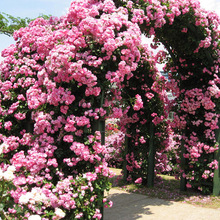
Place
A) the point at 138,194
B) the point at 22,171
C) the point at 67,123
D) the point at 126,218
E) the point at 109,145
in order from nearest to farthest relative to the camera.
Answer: the point at 67,123 → the point at 22,171 → the point at 126,218 → the point at 138,194 → the point at 109,145

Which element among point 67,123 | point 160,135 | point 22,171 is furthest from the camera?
point 160,135

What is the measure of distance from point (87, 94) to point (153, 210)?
251 centimetres

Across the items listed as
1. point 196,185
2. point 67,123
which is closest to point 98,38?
point 67,123

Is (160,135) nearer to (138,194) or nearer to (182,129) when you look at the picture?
(182,129)

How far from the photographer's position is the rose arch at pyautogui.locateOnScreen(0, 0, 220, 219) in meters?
3.30

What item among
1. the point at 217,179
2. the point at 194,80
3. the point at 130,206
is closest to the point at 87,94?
the point at 130,206

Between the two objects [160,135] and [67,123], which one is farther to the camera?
[160,135]

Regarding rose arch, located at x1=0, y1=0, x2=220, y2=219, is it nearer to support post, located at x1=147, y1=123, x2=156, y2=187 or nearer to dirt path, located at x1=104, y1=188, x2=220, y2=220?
support post, located at x1=147, y1=123, x2=156, y2=187

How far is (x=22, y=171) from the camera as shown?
3607mm

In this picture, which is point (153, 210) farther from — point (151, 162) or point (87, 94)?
point (87, 94)

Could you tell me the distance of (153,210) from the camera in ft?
15.1

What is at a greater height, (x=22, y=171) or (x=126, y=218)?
(x=22, y=171)

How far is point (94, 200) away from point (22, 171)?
105cm

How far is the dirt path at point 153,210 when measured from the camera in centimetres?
426
